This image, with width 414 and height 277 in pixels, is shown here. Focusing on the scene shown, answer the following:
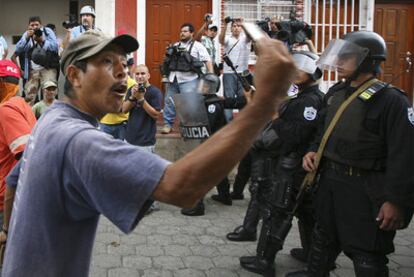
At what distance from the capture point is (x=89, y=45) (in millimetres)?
1722

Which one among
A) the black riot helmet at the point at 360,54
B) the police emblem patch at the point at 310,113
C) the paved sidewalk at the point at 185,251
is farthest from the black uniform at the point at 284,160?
the black riot helmet at the point at 360,54

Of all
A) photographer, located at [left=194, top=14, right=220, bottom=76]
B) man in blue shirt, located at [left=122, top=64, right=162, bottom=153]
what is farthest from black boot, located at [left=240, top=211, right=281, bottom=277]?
photographer, located at [left=194, top=14, right=220, bottom=76]

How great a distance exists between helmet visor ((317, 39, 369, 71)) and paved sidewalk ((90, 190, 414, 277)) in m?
1.87

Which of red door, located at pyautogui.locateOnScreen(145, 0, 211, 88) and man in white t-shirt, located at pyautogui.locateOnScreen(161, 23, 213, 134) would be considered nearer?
man in white t-shirt, located at pyautogui.locateOnScreen(161, 23, 213, 134)

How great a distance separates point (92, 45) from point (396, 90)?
236 cm

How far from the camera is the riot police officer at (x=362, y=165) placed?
3.28 metres

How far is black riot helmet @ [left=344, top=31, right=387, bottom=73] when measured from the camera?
11.9ft

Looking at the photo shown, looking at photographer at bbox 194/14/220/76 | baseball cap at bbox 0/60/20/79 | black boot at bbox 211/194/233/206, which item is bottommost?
black boot at bbox 211/194/233/206

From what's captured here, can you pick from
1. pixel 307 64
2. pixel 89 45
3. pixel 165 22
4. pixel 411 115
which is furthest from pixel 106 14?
pixel 89 45

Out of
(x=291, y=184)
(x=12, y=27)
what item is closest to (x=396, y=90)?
(x=291, y=184)

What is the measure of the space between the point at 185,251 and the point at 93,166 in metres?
3.76

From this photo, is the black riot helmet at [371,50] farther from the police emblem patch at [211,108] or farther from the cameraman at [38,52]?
the cameraman at [38,52]

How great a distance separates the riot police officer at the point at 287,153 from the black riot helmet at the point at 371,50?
2.21ft

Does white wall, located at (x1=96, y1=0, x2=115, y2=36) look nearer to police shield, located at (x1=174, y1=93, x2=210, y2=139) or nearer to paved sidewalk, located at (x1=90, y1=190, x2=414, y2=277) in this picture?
police shield, located at (x1=174, y1=93, x2=210, y2=139)
